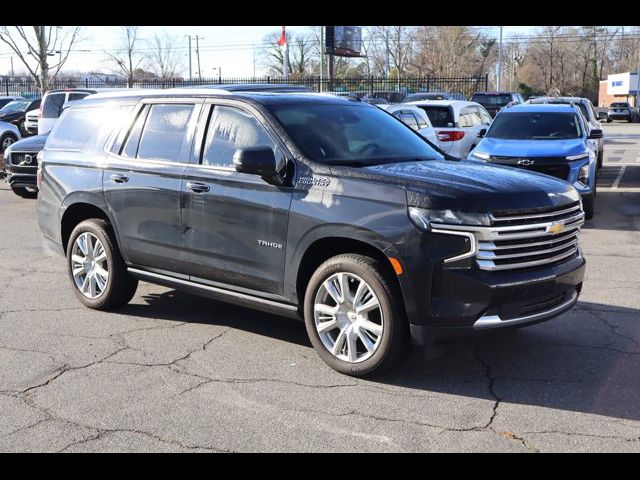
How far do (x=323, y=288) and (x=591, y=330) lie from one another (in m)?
2.37

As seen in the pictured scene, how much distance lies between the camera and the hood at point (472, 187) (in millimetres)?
4613

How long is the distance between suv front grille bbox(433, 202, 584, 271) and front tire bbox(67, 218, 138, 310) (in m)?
3.19

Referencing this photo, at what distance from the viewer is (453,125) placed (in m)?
16.3

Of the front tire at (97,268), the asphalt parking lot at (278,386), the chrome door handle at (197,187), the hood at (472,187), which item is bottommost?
the asphalt parking lot at (278,386)

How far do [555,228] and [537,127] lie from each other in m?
8.15

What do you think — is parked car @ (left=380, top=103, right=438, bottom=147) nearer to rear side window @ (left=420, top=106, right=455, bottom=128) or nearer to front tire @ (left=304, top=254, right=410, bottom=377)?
rear side window @ (left=420, top=106, right=455, bottom=128)

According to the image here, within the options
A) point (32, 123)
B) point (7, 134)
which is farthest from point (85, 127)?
point (32, 123)

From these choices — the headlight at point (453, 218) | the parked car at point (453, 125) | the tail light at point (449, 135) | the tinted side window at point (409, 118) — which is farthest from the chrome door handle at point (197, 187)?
the tail light at point (449, 135)

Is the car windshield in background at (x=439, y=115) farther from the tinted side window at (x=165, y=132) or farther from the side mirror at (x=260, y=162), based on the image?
the side mirror at (x=260, y=162)

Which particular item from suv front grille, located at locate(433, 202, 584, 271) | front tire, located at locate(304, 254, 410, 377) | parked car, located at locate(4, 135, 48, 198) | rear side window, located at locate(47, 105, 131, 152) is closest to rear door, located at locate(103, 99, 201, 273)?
rear side window, located at locate(47, 105, 131, 152)

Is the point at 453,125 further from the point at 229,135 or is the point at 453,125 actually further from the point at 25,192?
the point at 229,135

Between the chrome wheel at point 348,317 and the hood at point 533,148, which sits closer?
the chrome wheel at point 348,317

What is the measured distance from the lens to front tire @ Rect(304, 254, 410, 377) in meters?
4.78

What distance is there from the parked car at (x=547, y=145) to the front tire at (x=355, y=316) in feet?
22.3
